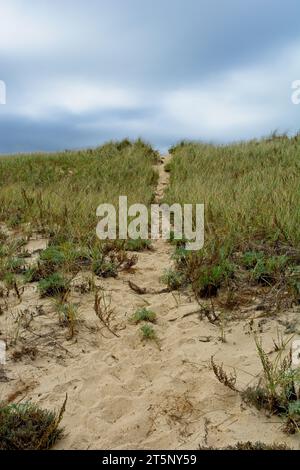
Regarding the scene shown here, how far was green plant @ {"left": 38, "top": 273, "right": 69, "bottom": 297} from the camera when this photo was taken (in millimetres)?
5312

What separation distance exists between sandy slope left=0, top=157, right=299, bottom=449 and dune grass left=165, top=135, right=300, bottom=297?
561 mm

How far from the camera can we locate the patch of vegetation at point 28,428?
300 centimetres

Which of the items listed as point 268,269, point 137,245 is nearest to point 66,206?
point 137,245

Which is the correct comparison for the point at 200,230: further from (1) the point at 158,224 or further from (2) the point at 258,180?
(2) the point at 258,180

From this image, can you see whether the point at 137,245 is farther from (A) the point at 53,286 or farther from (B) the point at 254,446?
(B) the point at 254,446

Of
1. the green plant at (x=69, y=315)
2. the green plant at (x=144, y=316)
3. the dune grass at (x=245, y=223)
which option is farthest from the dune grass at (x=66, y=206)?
the dune grass at (x=245, y=223)

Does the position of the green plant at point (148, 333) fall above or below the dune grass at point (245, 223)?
below

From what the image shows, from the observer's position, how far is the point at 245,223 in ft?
21.4

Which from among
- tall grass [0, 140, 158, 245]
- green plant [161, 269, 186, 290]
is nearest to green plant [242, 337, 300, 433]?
green plant [161, 269, 186, 290]

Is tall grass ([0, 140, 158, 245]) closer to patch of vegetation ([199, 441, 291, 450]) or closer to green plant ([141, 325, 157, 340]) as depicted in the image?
green plant ([141, 325, 157, 340])

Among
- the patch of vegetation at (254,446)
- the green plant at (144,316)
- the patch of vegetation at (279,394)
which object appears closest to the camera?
the patch of vegetation at (254,446)

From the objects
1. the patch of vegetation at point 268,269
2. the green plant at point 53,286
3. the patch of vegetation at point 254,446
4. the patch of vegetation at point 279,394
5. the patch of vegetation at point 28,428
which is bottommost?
the patch of vegetation at point 28,428
